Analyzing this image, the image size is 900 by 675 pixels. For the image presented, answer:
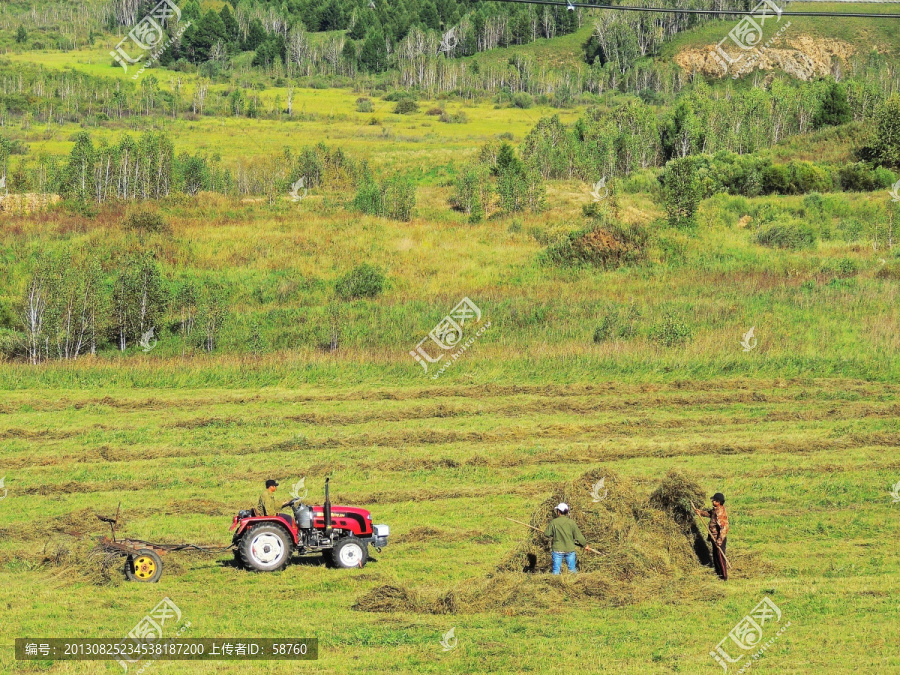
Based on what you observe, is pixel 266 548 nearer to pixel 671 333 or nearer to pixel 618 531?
pixel 618 531

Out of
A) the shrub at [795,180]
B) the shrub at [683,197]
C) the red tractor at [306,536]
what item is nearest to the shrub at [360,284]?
the shrub at [683,197]

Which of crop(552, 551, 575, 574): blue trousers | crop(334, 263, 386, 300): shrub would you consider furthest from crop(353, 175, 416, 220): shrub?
crop(552, 551, 575, 574): blue trousers

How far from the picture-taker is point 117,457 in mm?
22500

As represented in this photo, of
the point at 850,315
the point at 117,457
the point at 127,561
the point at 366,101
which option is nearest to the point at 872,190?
the point at 850,315

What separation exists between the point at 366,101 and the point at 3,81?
41066 mm

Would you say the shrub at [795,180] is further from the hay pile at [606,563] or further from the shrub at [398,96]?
the shrub at [398,96]

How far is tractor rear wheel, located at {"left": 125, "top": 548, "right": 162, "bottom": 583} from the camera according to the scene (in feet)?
47.9

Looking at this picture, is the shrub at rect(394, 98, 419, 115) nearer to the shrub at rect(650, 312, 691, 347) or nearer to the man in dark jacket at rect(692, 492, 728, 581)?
the shrub at rect(650, 312, 691, 347)

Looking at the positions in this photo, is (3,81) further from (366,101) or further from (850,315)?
(850,315)

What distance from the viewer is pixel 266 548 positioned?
49.5ft

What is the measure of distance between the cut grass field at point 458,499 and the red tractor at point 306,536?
13.9 inches

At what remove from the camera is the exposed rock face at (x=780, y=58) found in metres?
144

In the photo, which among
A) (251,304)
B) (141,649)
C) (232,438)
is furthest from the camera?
(251,304)
